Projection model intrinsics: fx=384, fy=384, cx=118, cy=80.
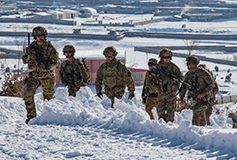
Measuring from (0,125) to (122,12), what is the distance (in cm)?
8684

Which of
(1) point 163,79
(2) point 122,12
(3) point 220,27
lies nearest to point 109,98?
(1) point 163,79

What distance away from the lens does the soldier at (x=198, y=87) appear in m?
7.16

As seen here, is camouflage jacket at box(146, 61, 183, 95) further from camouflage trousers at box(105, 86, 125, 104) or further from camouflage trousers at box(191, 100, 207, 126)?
camouflage trousers at box(105, 86, 125, 104)

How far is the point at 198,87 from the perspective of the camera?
285 inches

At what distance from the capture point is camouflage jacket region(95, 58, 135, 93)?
788cm

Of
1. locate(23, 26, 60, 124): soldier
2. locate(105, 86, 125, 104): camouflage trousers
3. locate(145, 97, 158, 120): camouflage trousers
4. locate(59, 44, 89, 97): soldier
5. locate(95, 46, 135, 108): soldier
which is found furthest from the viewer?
locate(59, 44, 89, 97): soldier

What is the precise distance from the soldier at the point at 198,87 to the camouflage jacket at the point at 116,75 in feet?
3.84

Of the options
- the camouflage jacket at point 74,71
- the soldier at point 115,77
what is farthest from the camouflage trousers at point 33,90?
the soldier at point 115,77

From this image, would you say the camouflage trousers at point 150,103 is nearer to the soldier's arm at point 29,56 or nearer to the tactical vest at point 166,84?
the tactical vest at point 166,84

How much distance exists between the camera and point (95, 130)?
19.5 feet

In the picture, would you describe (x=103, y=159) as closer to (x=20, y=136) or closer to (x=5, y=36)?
(x=20, y=136)

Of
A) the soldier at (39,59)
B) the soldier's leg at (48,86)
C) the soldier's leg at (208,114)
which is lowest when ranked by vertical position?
the soldier's leg at (208,114)

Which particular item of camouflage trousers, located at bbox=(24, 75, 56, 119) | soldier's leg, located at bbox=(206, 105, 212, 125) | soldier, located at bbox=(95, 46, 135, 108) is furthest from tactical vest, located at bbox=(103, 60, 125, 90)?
soldier's leg, located at bbox=(206, 105, 212, 125)

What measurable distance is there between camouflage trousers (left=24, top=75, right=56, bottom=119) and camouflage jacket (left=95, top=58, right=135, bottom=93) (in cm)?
109
